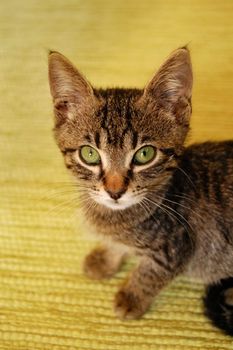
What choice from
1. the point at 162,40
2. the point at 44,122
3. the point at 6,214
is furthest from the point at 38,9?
the point at 6,214

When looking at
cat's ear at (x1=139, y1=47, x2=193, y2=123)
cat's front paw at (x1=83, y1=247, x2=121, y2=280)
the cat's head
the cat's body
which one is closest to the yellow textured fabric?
cat's front paw at (x1=83, y1=247, x2=121, y2=280)

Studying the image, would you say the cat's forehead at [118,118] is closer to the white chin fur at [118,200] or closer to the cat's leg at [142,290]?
the white chin fur at [118,200]

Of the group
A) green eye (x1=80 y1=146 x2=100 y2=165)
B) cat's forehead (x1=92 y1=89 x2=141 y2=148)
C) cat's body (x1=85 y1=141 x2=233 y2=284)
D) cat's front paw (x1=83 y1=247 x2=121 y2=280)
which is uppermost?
cat's forehead (x1=92 y1=89 x2=141 y2=148)

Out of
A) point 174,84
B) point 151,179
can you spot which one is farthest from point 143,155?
point 174,84

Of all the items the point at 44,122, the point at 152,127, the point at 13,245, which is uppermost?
the point at 152,127

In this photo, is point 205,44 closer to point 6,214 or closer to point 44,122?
point 44,122

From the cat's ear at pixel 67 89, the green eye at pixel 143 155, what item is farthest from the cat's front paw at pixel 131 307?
the cat's ear at pixel 67 89

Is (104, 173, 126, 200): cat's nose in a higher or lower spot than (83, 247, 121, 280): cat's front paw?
higher

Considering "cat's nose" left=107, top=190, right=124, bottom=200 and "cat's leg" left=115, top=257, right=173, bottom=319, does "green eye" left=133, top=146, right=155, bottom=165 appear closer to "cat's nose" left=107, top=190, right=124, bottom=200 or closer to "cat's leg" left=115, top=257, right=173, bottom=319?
"cat's nose" left=107, top=190, right=124, bottom=200
